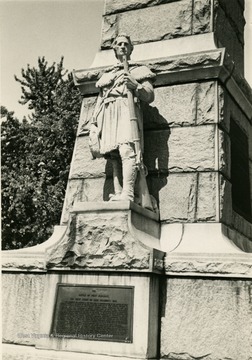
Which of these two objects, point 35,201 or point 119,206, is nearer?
point 119,206

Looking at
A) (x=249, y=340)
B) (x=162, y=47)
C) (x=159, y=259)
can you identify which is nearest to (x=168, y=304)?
(x=159, y=259)

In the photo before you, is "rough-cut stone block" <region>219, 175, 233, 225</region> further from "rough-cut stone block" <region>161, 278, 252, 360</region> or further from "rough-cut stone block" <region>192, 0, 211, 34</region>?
"rough-cut stone block" <region>192, 0, 211, 34</region>

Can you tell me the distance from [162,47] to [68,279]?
4030 mm

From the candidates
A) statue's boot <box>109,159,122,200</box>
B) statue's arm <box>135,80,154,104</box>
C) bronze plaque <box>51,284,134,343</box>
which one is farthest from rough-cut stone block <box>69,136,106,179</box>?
bronze plaque <box>51,284,134,343</box>

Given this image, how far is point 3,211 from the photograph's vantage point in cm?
2038

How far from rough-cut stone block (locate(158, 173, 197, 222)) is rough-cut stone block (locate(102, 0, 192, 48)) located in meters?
2.53

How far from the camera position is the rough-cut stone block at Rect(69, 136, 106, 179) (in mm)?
7609

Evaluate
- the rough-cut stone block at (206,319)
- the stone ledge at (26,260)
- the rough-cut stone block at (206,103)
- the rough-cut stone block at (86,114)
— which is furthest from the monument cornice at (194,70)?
the rough-cut stone block at (206,319)

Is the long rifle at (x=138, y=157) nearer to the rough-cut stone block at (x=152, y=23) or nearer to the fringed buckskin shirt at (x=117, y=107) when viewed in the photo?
the fringed buckskin shirt at (x=117, y=107)

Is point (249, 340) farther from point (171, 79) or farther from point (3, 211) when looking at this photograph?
point (3, 211)

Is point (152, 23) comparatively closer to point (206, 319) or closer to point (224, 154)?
point (224, 154)

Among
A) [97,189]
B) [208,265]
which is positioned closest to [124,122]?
[97,189]

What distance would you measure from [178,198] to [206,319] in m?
1.85

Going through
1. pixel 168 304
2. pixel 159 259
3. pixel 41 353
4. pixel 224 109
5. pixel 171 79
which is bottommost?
pixel 41 353
